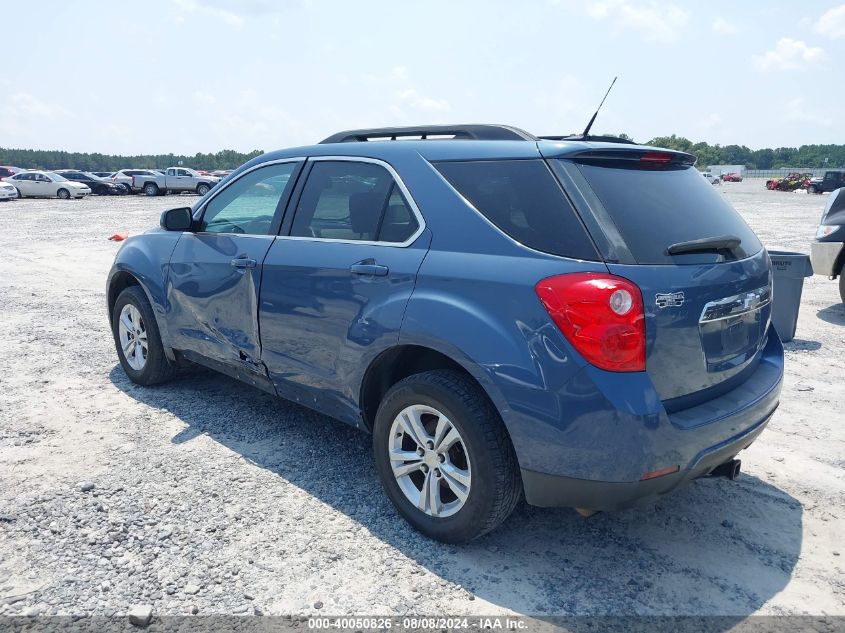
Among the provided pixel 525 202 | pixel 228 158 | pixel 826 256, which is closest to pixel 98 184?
pixel 826 256

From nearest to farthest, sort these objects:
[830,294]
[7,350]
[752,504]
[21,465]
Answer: [752,504]
[21,465]
[7,350]
[830,294]

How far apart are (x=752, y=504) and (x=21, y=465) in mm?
4088

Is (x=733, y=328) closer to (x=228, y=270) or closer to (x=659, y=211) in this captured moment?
(x=659, y=211)

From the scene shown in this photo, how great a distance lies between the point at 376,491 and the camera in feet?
12.0

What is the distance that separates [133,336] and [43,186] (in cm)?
3837

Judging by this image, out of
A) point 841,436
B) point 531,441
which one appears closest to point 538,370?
point 531,441

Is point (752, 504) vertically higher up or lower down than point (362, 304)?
lower down

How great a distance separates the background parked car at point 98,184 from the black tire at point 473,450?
147 feet

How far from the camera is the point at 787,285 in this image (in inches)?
248

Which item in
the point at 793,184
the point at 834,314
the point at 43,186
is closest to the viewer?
the point at 834,314

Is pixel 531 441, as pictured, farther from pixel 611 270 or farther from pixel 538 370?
pixel 611 270

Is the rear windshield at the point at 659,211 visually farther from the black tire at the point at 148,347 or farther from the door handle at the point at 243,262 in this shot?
the black tire at the point at 148,347

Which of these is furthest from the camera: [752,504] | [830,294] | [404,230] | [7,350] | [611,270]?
[830,294]

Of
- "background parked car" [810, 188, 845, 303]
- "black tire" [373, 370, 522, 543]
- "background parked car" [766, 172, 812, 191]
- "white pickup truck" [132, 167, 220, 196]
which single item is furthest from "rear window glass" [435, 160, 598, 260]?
"background parked car" [766, 172, 812, 191]
